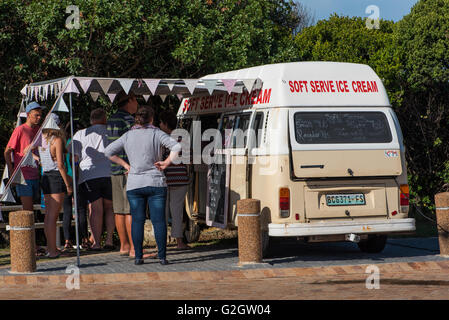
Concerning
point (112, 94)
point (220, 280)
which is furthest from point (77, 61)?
point (220, 280)

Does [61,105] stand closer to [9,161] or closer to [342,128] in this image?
[9,161]

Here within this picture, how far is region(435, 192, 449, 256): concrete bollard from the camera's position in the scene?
11484 mm

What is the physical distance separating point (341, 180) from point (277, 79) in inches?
61.7

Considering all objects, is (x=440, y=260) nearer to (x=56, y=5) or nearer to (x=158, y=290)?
(x=158, y=290)

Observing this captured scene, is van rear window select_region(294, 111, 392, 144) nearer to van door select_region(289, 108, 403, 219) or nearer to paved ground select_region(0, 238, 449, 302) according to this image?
van door select_region(289, 108, 403, 219)

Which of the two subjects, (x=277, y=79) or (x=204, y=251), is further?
(x=204, y=251)

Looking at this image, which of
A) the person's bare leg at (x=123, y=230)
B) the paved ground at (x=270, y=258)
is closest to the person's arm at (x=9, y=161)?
the paved ground at (x=270, y=258)

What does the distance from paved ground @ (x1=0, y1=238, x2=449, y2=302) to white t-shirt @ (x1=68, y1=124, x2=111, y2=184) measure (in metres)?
1.23

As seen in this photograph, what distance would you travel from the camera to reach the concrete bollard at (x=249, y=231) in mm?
10586

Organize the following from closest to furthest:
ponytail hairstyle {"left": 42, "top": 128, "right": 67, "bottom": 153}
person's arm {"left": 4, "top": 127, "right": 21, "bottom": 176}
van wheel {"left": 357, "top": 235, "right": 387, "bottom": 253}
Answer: ponytail hairstyle {"left": 42, "top": 128, "right": 67, "bottom": 153}, van wheel {"left": 357, "top": 235, "right": 387, "bottom": 253}, person's arm {"left": 4, "top": 127, "right": 21, "bottom": 176}

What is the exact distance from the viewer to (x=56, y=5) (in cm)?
1512

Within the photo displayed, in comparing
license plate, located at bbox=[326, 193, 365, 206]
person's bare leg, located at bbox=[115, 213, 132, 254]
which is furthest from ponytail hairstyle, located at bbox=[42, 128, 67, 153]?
license plate, located at bbox=[326, 193, 365, 206]

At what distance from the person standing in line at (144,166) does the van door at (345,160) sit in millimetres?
1696

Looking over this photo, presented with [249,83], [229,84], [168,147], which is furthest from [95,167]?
[249,83]
